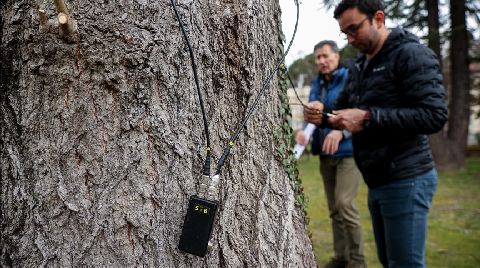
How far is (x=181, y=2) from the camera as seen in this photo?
1.20m

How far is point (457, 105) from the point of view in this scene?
36.2ft

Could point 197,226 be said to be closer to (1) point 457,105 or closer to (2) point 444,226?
(2) point 444,226

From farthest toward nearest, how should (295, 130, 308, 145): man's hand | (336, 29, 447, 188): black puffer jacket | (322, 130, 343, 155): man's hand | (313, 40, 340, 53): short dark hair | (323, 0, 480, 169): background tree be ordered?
(323, 0, 480, 169): background tree < (313, 40, 340, 53): short dark hair < (295, 130, 308, 145): man's hand < (322, 130, 343, 155): man's hand < (336, 29, 447, 188): black puffer jacket

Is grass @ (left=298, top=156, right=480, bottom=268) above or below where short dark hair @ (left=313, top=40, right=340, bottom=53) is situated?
below

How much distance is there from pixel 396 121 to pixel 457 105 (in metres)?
10.0

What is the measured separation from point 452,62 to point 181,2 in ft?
38.0

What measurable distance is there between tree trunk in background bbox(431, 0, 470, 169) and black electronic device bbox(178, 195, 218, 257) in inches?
410

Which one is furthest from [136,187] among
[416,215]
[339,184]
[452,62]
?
Answer: [452,62]

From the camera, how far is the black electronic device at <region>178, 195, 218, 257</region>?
3.60 ft

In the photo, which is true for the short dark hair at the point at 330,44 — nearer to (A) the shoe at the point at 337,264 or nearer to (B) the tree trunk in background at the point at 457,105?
(A) the shoe at the point at 337,264

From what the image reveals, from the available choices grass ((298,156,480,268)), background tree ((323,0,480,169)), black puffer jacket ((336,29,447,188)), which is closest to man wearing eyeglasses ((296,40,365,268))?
grass ((298,156,480,268))

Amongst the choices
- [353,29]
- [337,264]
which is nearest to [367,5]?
[353,29]

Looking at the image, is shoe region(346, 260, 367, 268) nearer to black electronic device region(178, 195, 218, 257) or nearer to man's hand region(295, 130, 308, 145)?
man's hand region(295, 130, 308, 145)

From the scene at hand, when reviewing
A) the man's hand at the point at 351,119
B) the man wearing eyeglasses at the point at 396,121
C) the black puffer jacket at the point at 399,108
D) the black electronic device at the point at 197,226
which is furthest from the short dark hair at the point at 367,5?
the black electronic device at the point at 197,226
